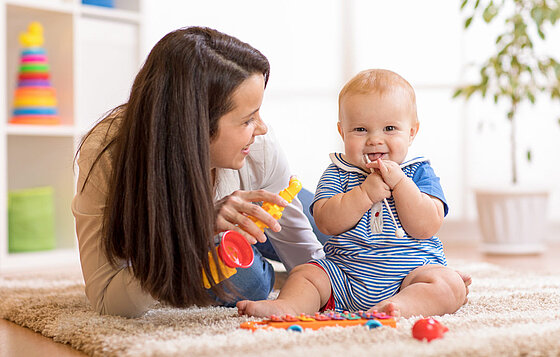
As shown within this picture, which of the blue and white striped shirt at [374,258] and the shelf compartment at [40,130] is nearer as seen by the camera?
Result: the blue and white striped shirt at [374,258]

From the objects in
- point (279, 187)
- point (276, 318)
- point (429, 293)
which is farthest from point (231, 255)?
point (279, 187)

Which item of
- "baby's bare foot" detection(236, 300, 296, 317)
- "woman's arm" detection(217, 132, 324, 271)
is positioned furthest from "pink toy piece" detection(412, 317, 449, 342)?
"woman's arm" detection(217, 132, 324, 271)

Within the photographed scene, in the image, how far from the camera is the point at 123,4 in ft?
8.20

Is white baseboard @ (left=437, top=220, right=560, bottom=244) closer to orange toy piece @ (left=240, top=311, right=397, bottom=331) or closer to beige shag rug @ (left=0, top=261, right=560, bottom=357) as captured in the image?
beige shag rug @ (left=0, top=261, right=560, bottom=357)

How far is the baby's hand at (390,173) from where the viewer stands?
3.75 feet

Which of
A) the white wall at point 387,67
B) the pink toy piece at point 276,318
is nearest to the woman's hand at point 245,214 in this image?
the pink toy piece at point 276,318

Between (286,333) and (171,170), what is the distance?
29cm

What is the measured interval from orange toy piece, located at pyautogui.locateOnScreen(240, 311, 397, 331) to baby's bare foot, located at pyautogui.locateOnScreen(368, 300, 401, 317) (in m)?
0.02

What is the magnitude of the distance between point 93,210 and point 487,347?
660mm

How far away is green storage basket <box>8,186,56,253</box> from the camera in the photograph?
2.24 meters

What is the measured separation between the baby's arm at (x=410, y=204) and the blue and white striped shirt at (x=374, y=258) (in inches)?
1.1

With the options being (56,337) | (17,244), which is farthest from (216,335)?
(17,244)

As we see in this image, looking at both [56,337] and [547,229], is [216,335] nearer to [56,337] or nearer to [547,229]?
[56,337]

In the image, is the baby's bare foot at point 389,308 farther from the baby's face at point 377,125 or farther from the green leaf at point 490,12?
the green leaf at point 490,12
